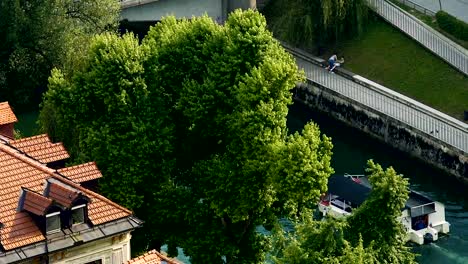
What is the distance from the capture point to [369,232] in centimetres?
4294

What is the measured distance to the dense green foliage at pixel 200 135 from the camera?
49.3 metres

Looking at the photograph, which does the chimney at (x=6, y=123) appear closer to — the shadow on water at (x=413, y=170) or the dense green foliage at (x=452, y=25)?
the shadow on water at (x=413, y=170)

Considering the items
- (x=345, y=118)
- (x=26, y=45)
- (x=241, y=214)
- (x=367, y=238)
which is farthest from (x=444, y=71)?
(x=367, y=238)

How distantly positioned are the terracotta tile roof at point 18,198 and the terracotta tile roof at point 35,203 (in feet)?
0.98

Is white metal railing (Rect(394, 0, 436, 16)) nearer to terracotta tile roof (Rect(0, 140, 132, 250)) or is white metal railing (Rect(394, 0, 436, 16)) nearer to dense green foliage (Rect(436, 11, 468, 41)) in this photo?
dense green foliage (Rect(436, 11, 468, 41))

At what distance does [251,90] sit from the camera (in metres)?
49.2

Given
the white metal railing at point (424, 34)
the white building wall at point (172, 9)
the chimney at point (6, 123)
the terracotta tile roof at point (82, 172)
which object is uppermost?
the white building wall at point (172, 9)

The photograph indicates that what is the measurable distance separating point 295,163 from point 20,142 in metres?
10.5

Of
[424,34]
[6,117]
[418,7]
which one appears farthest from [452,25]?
[6,117]

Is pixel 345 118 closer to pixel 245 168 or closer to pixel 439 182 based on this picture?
pixel 439 182

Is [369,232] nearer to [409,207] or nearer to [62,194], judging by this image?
[62,194]

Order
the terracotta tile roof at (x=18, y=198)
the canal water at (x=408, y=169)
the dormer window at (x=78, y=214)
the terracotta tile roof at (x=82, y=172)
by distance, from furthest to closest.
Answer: the canal water at (x=408, y=169) < the terracotta tile roof at (x=82, y=172) < the dormer window at (x=78, y=214) < the terracotta tile roof at (x=18, y=198)

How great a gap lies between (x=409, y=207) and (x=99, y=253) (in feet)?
77.9

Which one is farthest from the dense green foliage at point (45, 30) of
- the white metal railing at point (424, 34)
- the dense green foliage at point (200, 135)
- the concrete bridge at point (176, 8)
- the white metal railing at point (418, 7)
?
the dense green foliage at point (200, 135)
